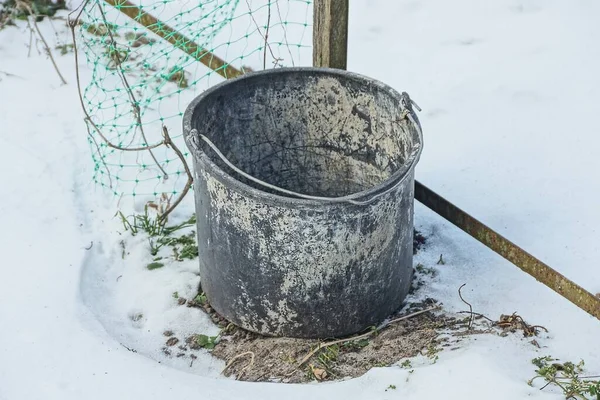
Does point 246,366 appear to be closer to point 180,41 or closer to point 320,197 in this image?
point 320,197

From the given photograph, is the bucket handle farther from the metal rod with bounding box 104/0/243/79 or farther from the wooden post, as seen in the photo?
the metal rod with bounding box 104/0/243/79

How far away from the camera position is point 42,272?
3529 mm

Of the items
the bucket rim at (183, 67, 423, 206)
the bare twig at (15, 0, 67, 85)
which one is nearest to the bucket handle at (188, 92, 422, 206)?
the bucket rim at (183, 67, 423, 206)

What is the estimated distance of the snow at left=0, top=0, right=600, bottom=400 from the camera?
9.69 ft

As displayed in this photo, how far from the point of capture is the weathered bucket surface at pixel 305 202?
9.70 feet

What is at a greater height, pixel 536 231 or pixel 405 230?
pixel 405 230

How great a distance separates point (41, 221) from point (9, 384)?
103 cm

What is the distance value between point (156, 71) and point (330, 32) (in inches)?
69.4

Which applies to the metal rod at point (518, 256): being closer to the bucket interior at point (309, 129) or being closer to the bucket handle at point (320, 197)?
the bucket interior at point (309, 129)

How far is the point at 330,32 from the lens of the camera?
3516mm

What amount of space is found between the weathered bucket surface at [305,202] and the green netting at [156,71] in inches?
18.6

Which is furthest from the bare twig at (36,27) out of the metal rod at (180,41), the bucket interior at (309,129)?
the bucket interior at (309,129)

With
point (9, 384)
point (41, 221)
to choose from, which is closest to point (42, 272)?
point (41, 221)

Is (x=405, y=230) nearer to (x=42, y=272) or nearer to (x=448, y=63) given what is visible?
(x=42, y=272)
